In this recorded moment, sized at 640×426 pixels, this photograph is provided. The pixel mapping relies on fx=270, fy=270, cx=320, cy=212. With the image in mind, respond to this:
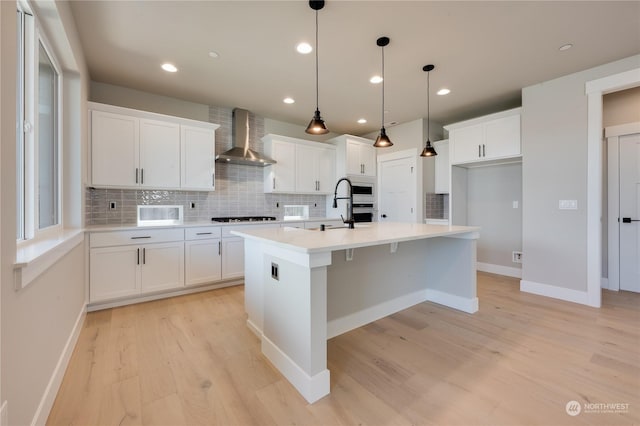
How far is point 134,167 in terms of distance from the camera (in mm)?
3281

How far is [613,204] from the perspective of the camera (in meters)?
3.56

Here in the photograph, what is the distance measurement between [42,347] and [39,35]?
2014mm

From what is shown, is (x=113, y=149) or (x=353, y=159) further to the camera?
(x=353, y=159)

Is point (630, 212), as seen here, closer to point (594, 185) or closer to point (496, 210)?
point (594, 185)

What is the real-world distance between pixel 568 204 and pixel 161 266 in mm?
4907

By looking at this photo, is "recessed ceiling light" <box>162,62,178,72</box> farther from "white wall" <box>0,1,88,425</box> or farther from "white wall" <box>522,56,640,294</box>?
"white wall" <box>522,56,640,294</box>

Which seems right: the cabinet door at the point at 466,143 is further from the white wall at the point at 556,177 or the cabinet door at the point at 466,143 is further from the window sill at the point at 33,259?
the window sill at the point at 33,259

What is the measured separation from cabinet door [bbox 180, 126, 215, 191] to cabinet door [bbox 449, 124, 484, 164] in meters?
3.72

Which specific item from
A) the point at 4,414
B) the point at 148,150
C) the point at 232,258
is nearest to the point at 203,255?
the point at 232,258

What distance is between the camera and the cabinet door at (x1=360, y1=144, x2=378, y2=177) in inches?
205

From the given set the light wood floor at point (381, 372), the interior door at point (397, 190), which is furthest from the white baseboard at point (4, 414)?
the interior door at point (397, 190)

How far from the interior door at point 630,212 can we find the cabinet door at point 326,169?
402cm

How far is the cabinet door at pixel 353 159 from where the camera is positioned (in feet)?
16.4

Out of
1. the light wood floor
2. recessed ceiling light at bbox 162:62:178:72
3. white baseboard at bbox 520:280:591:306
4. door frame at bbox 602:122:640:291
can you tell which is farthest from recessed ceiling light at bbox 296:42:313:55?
door frame at bbox 602:122:640:291
